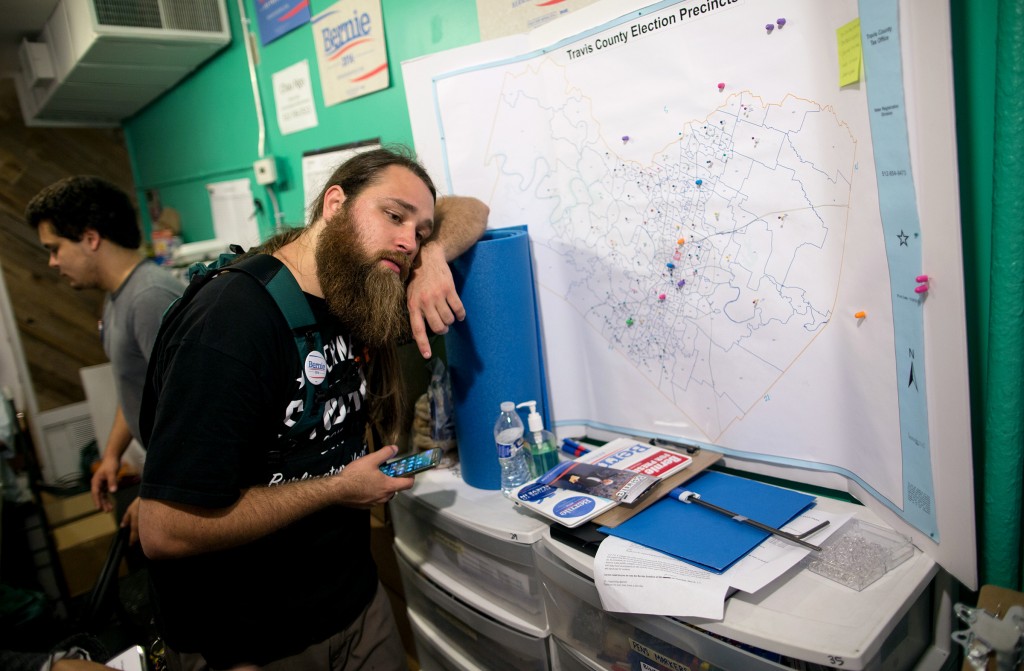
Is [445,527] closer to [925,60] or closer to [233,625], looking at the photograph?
[233,625]

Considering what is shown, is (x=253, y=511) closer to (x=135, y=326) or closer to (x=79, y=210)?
(x=135, y=326)

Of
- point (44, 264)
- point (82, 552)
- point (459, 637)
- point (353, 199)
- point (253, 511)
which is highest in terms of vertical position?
point (44, 264)

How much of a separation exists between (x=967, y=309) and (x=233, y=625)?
1304mm

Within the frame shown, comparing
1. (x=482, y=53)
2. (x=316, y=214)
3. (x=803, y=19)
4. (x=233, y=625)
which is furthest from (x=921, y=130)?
(x=233, y=625)

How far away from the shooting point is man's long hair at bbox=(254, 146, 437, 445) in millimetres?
1167

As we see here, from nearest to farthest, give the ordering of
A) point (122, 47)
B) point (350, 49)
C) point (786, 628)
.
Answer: point (786, 628), point (350, 49), point (122, 47)

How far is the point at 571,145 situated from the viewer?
1.24 metres

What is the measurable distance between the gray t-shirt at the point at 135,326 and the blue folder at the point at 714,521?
1.45 meters

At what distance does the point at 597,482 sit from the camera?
42.3 inches

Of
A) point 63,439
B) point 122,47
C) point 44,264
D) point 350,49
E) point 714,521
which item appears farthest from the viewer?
point 44,264

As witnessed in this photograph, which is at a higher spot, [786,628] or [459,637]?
[786,628]

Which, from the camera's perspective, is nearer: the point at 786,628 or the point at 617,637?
the point at 786,628

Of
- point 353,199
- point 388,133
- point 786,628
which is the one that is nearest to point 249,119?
point 388,133

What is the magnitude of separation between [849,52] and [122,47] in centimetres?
252
